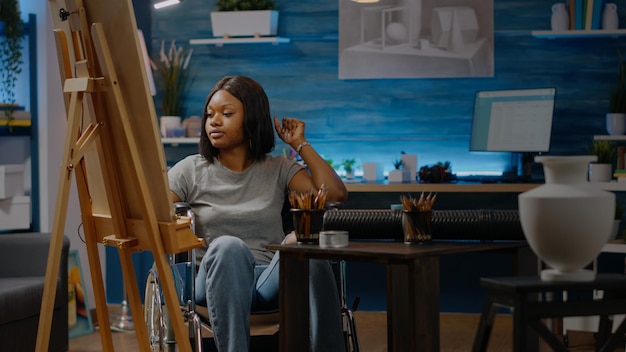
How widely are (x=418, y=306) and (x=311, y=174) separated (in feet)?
4.13

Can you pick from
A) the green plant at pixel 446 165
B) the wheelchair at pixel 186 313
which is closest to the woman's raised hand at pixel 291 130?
the wheelchair at pixel 186 313

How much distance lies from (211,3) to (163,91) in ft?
1.93

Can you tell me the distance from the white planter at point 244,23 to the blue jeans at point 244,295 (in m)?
2.42

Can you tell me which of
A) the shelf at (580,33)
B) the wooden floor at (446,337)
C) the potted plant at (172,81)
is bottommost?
the wooden floor at (446,337)

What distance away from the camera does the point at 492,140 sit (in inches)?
199

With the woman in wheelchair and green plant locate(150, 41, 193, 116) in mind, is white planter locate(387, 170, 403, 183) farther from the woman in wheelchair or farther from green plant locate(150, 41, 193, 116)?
the woman in wheelchair

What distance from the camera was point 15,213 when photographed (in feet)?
15.9

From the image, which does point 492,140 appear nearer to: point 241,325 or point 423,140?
point 423,140

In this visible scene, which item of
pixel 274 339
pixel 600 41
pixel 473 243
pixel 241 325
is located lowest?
pixel 274 339

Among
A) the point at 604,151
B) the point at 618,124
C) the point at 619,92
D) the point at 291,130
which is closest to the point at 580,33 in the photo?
the point at 619,92

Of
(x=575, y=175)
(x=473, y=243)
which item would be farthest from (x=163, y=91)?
(x=575, y=175)

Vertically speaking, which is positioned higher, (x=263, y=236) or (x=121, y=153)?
(x=121, y=153)

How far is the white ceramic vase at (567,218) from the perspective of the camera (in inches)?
77.7

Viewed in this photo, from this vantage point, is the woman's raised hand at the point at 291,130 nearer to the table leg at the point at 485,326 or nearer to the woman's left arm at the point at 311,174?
the woman's left arm at the point at 311,174
